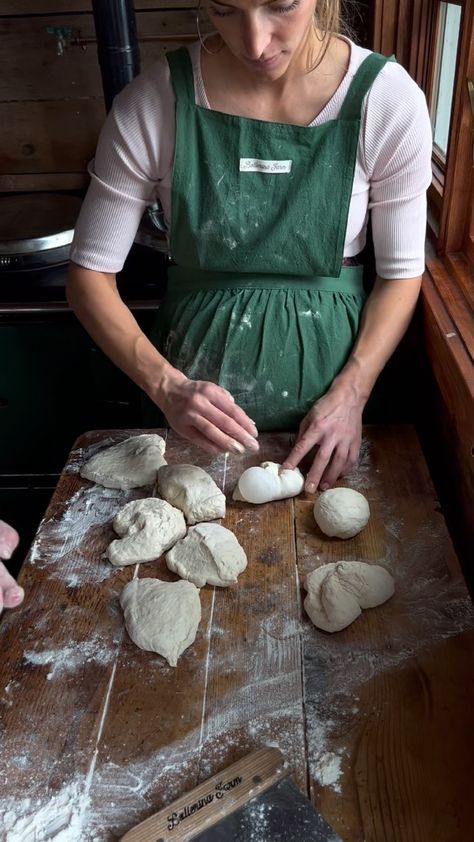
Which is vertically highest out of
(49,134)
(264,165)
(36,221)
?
(264,165)

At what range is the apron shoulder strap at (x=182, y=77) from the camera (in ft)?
4.18

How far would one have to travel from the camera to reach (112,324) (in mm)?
1387

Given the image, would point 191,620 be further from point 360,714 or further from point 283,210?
point 283,210

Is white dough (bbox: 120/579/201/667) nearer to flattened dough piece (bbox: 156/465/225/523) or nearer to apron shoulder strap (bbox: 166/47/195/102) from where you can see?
flattened dough piece (bbox: 156/465/225/523)

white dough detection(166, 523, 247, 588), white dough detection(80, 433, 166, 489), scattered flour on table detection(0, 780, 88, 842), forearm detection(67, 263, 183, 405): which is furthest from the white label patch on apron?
scattered flour on table detection(0, 780, 88, 842)

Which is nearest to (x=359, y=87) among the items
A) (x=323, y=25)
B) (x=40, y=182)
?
(x=323, y=25)

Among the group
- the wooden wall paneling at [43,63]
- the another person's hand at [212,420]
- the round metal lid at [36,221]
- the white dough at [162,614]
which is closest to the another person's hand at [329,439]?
the another person's hand at [212,420]

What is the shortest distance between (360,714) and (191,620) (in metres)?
0.27

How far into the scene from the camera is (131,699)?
921 mm

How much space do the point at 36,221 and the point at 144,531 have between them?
1.31 meters

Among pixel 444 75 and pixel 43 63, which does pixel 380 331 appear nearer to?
pixel 444 75

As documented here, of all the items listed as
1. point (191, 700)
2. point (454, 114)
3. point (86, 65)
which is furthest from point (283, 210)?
point (86, 65)

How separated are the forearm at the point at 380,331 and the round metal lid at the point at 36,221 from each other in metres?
1.01

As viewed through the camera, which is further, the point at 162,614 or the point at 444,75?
the point at 444,75
